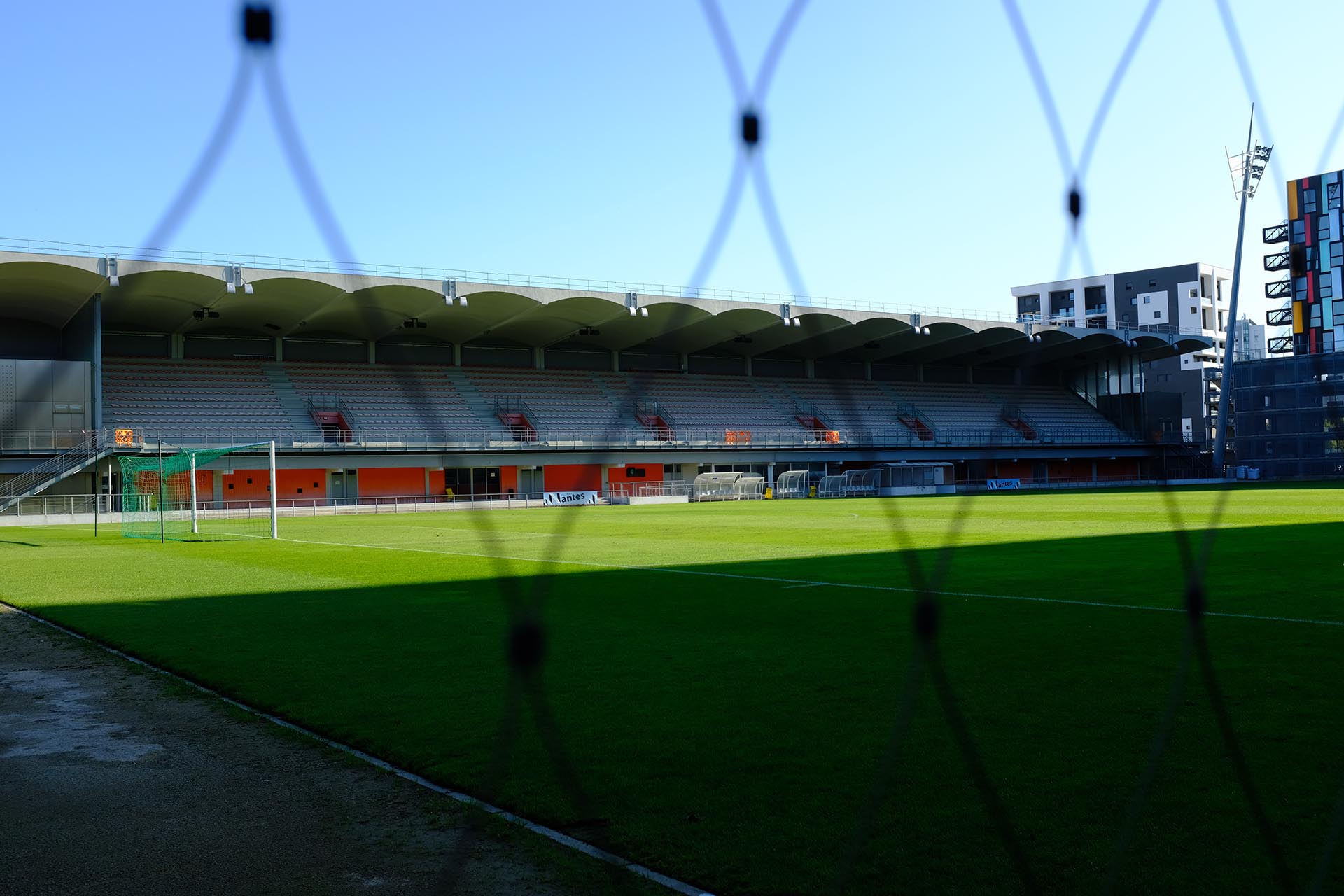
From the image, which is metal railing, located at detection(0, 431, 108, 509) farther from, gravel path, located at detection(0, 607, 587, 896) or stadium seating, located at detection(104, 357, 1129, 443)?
gravel path, located at detection(0, 607, 587, 896)

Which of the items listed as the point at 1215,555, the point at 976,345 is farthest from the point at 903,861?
the point at 976,345

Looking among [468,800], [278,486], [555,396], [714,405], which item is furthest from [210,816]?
[714,405]

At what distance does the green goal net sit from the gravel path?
19.7 m

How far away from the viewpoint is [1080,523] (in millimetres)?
24828

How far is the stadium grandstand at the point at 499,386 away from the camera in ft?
131

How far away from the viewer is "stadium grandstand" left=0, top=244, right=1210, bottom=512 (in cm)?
3978

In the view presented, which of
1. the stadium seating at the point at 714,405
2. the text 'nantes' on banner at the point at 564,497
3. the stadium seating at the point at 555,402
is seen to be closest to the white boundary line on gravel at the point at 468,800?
the stadium seating at the point at 555,402

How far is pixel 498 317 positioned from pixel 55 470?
17.8 metres

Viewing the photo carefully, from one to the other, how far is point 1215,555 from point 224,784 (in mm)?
14296

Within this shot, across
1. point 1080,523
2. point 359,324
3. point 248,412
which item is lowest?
point 1080,523

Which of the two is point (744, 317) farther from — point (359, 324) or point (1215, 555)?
point (1215, 555)

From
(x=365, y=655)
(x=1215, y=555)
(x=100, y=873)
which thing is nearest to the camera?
(x=100, y=873)

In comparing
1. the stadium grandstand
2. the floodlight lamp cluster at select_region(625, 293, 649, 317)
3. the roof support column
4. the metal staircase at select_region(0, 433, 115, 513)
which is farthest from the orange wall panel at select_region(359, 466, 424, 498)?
the floodlight lamp cluster at select_region(625, 293, 649, 317)

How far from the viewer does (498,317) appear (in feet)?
157
